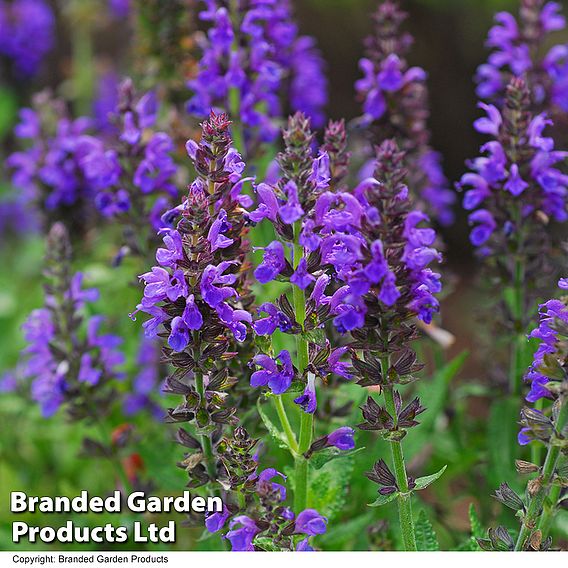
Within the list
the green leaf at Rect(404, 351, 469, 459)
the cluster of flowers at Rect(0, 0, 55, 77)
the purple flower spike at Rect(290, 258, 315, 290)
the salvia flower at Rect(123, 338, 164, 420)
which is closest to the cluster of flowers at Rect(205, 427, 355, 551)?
the purple flower spike at Rect(290, 258, 315, 290)

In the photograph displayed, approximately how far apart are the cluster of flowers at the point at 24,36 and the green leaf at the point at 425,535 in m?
5.15

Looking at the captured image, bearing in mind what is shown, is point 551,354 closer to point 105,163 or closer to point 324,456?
point 324,456

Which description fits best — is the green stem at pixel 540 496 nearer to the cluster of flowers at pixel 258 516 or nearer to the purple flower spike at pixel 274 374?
the cluster of flowers at pixel 258 516

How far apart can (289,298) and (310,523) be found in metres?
1.10

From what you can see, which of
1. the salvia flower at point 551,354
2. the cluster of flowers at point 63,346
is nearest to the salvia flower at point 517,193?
the salvia flower at point 551,354

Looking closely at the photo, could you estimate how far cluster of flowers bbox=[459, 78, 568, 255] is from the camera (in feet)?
9.52

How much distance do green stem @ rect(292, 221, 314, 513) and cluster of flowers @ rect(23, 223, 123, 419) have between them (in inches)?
44.4

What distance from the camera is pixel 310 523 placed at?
7.38ft

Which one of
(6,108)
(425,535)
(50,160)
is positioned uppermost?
(6,108)

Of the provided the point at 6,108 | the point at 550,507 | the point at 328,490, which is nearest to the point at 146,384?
the point at 328,490

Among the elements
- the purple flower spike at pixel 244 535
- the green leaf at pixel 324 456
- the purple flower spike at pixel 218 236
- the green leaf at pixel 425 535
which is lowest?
the green leaf at pixel 425 535

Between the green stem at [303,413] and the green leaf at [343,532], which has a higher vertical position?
the green stem at [303,413]

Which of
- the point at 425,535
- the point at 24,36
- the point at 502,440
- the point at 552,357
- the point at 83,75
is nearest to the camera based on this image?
the point at 552,357

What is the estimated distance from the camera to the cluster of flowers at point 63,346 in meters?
3.27
